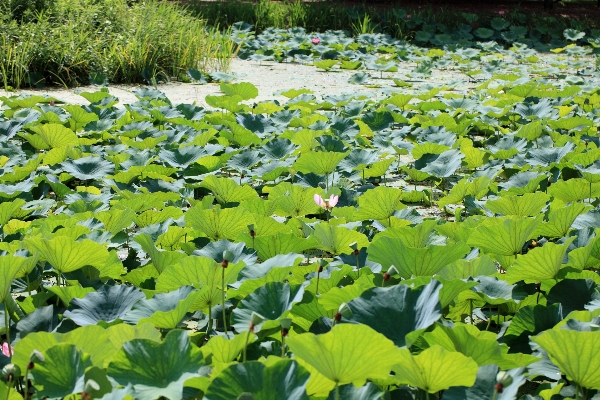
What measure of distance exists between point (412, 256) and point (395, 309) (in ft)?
1.08

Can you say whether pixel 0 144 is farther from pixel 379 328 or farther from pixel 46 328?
pixel 379 328

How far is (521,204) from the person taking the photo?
2.30 meters

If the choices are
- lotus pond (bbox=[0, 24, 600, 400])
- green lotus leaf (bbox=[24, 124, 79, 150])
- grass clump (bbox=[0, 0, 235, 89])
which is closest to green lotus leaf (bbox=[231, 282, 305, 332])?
lotus pond (bbox=[0, 24, 600, 400])

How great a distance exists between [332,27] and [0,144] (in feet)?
27.2

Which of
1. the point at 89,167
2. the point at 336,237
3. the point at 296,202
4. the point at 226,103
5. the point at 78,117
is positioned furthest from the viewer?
the point at 226,103

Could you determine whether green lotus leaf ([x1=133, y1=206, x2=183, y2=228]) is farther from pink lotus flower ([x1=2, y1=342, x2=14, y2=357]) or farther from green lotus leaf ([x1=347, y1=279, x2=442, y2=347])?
green lotus leaf ([x1=347, y1=279, x2=442, y2=347])

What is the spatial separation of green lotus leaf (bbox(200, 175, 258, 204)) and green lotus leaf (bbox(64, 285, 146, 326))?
2.99 feet

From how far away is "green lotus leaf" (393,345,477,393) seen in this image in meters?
1.17

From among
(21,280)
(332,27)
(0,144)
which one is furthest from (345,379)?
(332,27)

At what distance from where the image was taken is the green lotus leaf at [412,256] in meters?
1.68

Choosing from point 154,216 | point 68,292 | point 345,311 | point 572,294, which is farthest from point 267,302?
point 154,216

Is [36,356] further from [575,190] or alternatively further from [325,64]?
[325,64]

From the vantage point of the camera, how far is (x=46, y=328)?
1602 millimetres

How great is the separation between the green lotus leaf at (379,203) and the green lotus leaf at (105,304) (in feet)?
2.88
